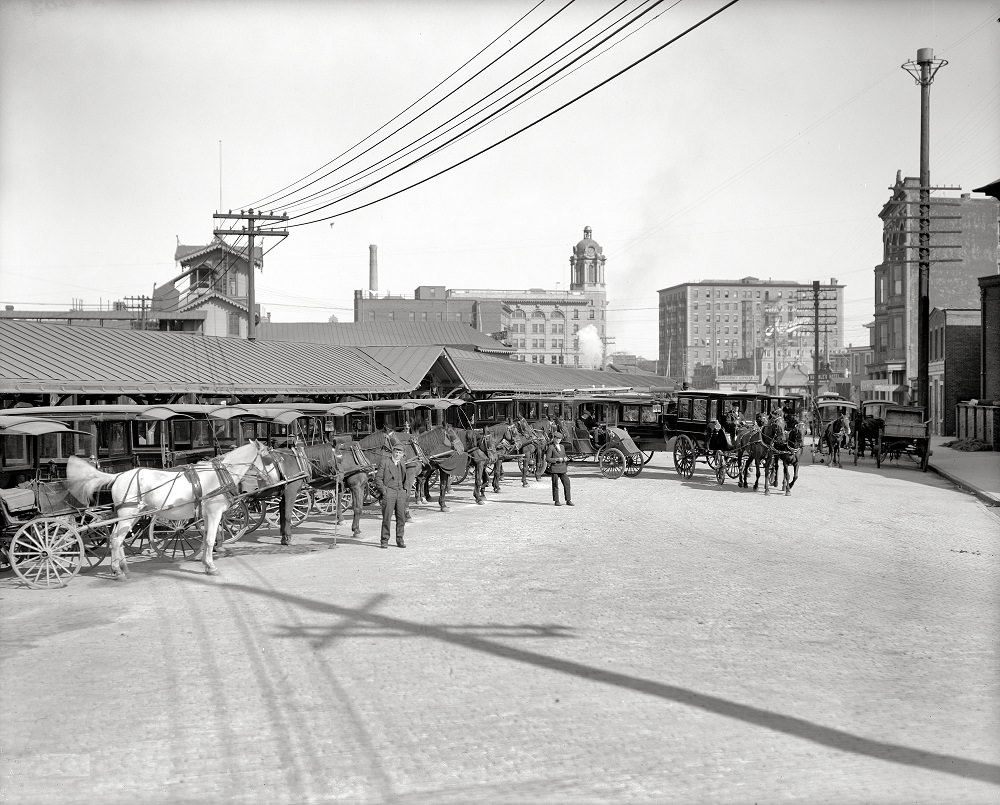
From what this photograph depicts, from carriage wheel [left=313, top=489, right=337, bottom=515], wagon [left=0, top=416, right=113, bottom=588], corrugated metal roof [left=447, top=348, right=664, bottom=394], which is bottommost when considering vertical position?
carriage wheel [left=313, top=489, right=337, bottom=515]

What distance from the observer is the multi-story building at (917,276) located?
267ft

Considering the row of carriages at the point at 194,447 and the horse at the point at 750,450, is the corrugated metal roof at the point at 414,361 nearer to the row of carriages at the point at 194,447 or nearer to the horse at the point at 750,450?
the row of carriages at the point at 194,447

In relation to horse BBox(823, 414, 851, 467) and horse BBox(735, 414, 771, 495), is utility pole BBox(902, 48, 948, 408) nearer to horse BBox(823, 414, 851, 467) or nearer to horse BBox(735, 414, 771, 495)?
horse BBox(823, 414, 851, 467)

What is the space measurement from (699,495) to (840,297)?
181m

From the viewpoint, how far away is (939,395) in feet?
201

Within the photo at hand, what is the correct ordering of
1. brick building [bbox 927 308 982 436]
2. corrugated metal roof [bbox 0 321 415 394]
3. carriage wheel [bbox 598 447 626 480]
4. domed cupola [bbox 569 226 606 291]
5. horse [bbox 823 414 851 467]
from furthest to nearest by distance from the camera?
domed cupola [bbox 569 226 606 291]
brick building [bbox 927 308 982 436]
horse [bbox 823 414 851 467]
carriage wheel [bbox 598 447 626 480]
corrugated metal roof [bbox 0 321 415 394]

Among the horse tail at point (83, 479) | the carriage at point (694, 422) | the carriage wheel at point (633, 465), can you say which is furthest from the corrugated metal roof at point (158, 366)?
the carriage at point (694, 422)

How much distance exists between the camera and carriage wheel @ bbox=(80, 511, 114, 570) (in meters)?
14.1

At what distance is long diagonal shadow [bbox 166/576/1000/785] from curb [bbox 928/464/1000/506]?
62.3 ft

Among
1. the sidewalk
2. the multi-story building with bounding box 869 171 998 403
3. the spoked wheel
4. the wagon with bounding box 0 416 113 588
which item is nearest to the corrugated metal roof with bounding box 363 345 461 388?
the spoked wheel

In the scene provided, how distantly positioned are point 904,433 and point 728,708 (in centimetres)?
2965

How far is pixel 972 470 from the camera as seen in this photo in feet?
108

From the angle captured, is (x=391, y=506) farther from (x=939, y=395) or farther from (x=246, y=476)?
(x=939, y=395)

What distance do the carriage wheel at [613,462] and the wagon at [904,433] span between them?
11504mm
